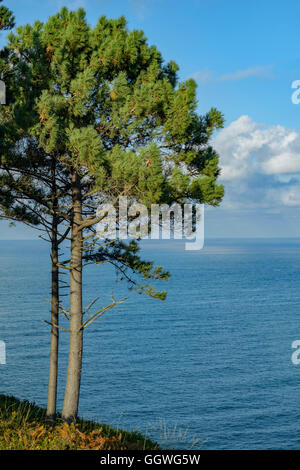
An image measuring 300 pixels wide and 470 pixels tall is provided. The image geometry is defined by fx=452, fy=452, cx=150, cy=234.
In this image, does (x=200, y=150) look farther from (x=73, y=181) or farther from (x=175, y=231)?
(x=73, y=181)

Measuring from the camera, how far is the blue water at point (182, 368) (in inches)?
1405

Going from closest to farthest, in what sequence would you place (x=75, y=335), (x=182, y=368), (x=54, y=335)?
(x=75, y=335) → (x=54, y=335) → (x=182, y=368)

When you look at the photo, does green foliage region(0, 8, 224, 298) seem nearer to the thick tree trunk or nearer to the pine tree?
the pine tree

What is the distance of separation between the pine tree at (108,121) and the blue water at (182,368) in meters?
9.53

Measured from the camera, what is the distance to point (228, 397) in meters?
40.7

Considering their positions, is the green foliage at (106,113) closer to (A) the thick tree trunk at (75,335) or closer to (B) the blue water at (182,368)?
(A) the thick tree trunk at (75,335)

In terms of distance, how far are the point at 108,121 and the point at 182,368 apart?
41041 mm

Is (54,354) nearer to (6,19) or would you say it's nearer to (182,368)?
(6,19)

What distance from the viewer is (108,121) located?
457 inches

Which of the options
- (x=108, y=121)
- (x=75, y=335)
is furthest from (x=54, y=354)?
(x=108, y=121)

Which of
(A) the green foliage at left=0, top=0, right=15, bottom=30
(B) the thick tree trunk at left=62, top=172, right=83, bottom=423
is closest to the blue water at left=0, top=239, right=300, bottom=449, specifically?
(B) the thick tree trunk at left=62, top=172, right=83, bottom=423

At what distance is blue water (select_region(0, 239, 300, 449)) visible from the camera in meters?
35.7
